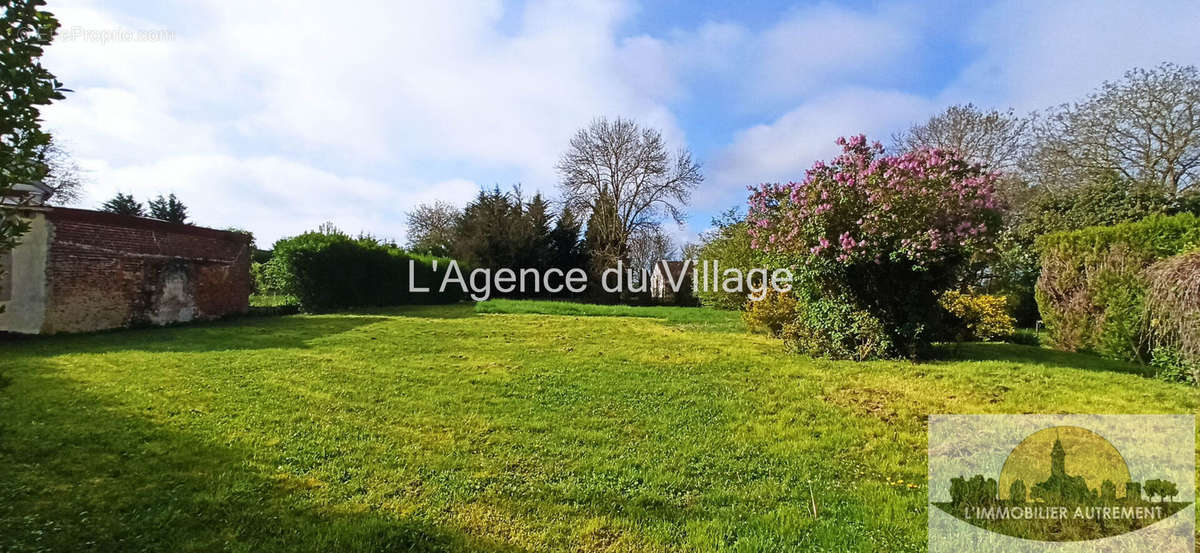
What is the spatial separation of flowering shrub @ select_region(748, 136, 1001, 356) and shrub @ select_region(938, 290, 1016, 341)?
275 cm

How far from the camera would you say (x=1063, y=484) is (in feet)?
10.2

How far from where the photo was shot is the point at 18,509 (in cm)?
268

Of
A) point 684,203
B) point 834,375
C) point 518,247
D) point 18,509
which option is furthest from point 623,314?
point 18,509

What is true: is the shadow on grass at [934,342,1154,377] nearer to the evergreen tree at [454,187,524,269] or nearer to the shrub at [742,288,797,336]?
the shrub at [742,288,797,336]

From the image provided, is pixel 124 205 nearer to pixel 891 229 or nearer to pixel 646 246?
pixel 646 246

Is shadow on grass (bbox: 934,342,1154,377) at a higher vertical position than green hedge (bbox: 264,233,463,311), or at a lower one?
lower

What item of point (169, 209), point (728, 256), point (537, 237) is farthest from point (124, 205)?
point (728, 256)

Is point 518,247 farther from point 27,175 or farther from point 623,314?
point 27,175

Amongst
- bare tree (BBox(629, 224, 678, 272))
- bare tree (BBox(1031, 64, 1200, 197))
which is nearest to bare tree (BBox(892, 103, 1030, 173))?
bare tree (BBox(1031, 64, 1200, 197))

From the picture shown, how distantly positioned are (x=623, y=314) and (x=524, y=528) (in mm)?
14204

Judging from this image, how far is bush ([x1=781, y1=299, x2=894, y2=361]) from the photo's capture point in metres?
7.17

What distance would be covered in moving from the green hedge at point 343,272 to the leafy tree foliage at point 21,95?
1429 cm

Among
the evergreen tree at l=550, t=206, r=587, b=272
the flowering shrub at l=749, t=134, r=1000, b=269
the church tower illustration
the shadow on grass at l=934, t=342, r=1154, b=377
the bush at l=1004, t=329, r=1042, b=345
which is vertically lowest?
the church tower illustration

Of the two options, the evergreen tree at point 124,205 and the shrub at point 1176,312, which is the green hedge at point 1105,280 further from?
the evergreen tree at point 124,205
